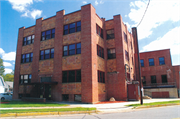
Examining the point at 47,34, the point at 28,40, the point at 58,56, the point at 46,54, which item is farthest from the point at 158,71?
the point at 28,40

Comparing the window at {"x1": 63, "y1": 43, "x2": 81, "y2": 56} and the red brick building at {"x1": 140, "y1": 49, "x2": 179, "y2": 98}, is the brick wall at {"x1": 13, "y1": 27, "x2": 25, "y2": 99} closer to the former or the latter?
the window at {"x1": 63, "y1": 43, "x2": 81, "y2": 56}

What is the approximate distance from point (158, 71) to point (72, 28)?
22.8 metres

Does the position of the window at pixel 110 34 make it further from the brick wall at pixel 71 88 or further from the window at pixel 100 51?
the brick wall at pixel 71 88

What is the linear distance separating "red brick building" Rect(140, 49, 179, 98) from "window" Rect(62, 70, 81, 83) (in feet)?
52.8

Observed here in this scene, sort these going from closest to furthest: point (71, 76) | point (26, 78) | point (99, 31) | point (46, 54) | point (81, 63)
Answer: point (81, 63)
point (71, 76)
point (99, 31)
point (46, 54)
point (26, 78)

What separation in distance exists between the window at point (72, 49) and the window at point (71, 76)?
278 cm

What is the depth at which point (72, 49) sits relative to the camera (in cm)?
2125

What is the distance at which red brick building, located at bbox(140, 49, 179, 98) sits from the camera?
31047 mm

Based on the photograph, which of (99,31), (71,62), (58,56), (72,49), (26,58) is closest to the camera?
(71,62)

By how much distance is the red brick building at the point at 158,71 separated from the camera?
102 ft

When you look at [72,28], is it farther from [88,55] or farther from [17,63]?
[17,63]

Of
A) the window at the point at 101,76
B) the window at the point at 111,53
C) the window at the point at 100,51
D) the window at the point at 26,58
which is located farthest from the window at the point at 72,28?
the window at the point at 26,58

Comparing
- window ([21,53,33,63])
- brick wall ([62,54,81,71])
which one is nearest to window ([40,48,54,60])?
window ([21,53,33,63])

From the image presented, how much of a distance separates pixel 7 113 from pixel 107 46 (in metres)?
18.2
